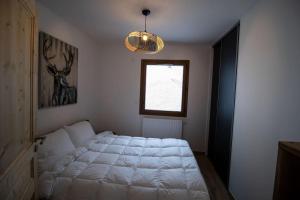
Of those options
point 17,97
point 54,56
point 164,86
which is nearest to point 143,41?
point 54,56

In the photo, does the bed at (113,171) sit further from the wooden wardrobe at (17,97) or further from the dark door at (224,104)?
the dark door at (224,104)

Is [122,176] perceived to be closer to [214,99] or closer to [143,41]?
[143,41]

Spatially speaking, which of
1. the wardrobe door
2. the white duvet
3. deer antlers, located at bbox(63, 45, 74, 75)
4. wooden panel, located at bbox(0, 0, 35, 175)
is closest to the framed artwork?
deer antlers, located at bbox(63, 45, 74, 75)

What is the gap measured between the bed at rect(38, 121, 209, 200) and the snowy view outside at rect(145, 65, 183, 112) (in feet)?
4.64

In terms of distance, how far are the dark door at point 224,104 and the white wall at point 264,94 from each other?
0.74 ft

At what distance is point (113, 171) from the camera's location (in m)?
1.73

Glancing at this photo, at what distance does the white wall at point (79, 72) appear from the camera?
218cm

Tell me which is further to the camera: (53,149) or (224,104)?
(224,104)

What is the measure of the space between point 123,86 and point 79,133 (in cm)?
161

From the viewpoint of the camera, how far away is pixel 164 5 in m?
1.99

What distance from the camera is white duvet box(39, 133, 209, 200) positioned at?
148cm

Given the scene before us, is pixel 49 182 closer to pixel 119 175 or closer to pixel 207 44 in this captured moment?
pixel 119 175

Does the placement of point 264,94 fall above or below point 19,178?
above

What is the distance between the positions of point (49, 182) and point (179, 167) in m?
1.32
